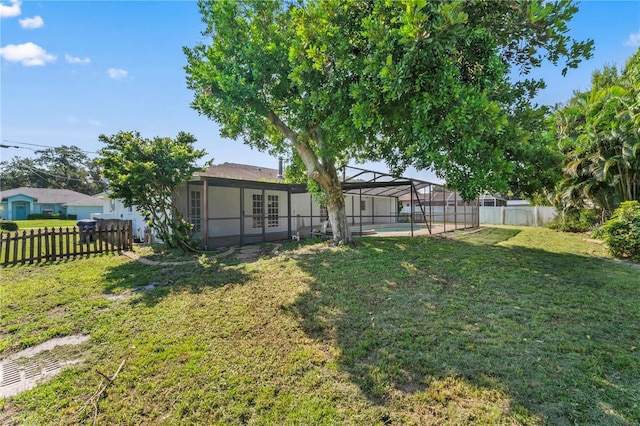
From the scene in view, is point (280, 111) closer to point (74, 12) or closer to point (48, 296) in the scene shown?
point (74, 12)

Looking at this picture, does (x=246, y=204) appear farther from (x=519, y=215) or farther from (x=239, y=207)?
(x=519, y=215)

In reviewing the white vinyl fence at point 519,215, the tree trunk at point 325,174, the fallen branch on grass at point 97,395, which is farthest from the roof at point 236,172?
the white vinyl fence at point 519,215

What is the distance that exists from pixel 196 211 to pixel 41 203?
117ft

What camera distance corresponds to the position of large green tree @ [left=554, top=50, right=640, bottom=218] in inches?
411

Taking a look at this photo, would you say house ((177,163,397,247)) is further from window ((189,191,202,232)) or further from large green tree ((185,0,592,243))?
large green tree ((185,0,592,243))

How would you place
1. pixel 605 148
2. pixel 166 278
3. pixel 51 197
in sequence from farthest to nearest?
1. pixel 51 197
2. pixel 605 148
3. pixel 166 278

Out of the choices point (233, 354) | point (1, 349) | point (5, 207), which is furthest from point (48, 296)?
point (5, 207)

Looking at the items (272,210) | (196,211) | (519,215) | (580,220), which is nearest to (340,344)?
(196,211)

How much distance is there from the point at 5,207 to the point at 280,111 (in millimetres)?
42861

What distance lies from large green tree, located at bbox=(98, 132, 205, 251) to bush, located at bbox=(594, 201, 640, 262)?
1315 cm

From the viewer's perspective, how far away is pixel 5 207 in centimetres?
3328

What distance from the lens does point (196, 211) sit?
12.8 m

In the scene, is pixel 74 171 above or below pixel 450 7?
above

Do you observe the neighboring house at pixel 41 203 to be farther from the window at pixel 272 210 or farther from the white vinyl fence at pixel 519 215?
the white vinyl fence at pixel 519 215
